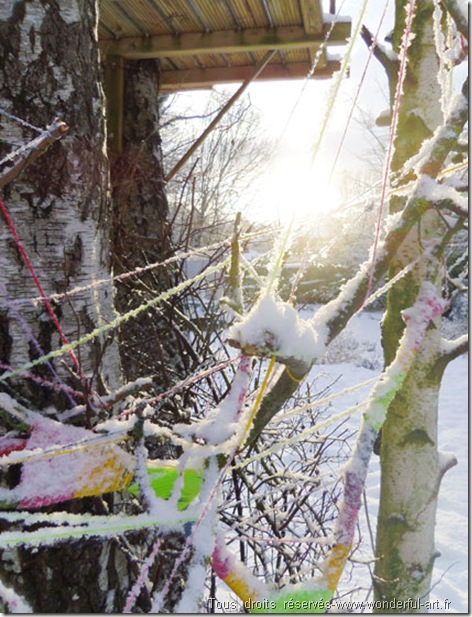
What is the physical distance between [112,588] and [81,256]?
2.52 feet

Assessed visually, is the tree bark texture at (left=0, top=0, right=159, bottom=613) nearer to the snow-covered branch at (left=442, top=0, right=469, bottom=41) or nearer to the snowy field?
the snow-covered branch at (left=442, top=0, right=469, bottom=41)

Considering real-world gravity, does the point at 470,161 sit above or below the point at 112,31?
below

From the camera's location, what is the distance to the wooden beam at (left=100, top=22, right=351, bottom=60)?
101 inches

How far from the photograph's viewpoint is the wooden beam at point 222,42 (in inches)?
101

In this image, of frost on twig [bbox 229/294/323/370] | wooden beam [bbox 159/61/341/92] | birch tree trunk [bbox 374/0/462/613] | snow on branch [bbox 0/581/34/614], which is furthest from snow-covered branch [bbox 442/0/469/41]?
wooden beam [bbox 159/61/341/92]

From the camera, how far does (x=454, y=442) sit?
5043 mm

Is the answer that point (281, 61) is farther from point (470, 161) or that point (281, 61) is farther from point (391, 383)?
point (391, 383)

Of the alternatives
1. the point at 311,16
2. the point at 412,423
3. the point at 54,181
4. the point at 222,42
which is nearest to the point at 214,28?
the point at 222,42

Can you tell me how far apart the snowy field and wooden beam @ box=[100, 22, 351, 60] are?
6.35 feet

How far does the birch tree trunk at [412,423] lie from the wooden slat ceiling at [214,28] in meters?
1.05

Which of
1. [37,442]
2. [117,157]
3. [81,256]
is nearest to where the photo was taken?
[37,442]

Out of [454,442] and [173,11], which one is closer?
[173,11]

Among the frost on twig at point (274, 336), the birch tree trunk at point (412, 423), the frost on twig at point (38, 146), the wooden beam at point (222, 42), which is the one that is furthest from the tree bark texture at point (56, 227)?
the wooden beam at point (222, 42)

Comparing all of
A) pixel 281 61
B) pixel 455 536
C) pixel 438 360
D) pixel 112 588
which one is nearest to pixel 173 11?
pixel 281 61
